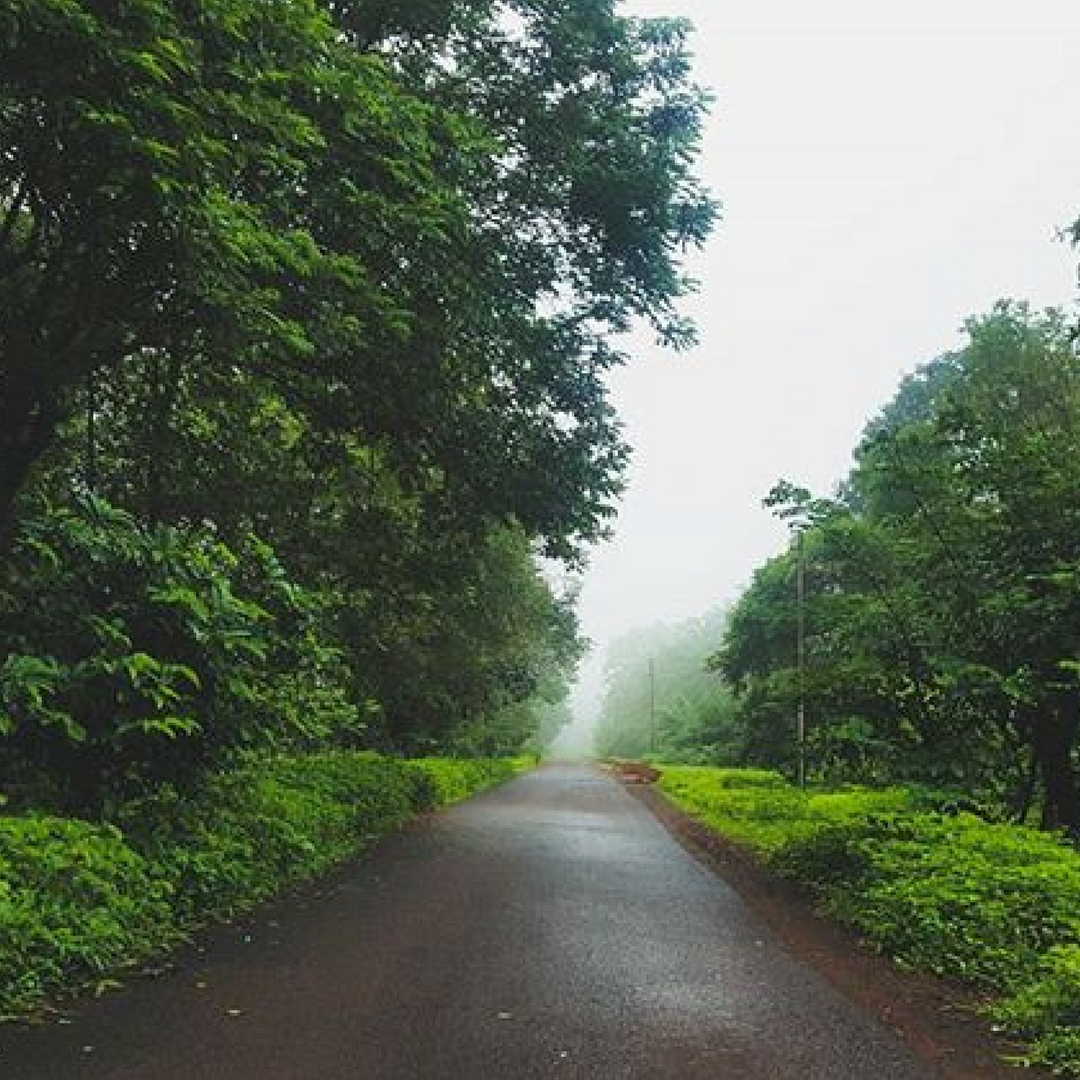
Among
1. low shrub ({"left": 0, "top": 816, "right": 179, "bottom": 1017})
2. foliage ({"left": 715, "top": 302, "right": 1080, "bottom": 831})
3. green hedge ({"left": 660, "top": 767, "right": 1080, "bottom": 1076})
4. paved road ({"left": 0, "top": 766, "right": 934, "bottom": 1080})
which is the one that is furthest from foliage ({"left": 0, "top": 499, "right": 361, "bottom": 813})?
foliage ({"left": 715, "top": 302, "right": 1080, "bottom": 831})

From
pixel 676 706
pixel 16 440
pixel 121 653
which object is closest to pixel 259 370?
pixel 16 440

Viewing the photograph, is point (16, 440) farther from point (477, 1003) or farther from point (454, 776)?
point (454, 776)

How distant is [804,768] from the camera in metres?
25.3

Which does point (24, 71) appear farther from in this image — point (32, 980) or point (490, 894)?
point (490, 894)

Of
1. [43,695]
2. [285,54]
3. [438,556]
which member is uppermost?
[285,54]

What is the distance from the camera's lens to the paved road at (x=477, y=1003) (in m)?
5.07

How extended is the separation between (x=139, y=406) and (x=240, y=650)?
6290 millimetres

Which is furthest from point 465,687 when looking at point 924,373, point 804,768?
point 924,373

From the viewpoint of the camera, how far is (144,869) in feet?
25.7

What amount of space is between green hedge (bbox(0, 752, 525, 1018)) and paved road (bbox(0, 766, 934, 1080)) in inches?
14.1

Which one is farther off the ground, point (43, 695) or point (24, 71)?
point (24, 71)

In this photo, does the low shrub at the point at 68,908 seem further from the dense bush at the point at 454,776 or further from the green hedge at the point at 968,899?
the dense bush at the point at 454,776

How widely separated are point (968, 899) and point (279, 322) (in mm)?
6591

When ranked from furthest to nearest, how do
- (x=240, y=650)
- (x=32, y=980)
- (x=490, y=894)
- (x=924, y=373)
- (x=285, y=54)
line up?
(x=924, y=373), (x=490, y=894), (x=240, y=650), (x=285, y=54), (x=32, y=980)
